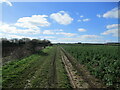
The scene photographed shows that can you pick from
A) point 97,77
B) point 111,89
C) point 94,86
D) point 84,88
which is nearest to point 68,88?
point 84,88

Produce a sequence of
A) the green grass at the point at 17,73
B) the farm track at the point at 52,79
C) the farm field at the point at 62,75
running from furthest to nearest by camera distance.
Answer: the green grass at the point at 17,73 < the farm field at the point at 62,75 < the farm track at the point at 52,79

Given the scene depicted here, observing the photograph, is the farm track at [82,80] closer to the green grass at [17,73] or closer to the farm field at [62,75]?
the farm field at [62,75]

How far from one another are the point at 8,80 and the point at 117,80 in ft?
25.2

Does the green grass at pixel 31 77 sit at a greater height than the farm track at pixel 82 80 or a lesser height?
greater

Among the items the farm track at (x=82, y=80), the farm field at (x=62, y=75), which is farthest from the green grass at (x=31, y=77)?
the farm track at (x=82, y=80)

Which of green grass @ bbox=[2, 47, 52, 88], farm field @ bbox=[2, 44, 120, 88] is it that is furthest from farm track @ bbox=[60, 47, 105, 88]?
green grass @ bbox=[2, 47, 52, 88]

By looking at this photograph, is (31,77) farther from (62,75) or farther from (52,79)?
(62,75)

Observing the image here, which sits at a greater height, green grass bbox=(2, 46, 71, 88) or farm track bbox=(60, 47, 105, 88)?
green grass bbox=(2, 46, 71, 88)

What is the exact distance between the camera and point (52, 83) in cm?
735

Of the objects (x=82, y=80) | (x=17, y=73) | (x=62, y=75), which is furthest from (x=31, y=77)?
(x=82, y=80)

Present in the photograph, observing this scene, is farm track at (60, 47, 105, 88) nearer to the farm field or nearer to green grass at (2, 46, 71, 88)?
the farm field

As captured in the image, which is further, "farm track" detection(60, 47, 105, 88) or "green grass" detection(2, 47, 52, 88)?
"green grass" detection(2, 47, 52, 88)

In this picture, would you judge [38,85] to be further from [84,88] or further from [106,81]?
[106,81]

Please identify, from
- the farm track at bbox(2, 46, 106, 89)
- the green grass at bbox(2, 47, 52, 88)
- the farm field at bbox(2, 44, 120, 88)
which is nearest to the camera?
the farm track at bbox(2, 46, 106, 89)
